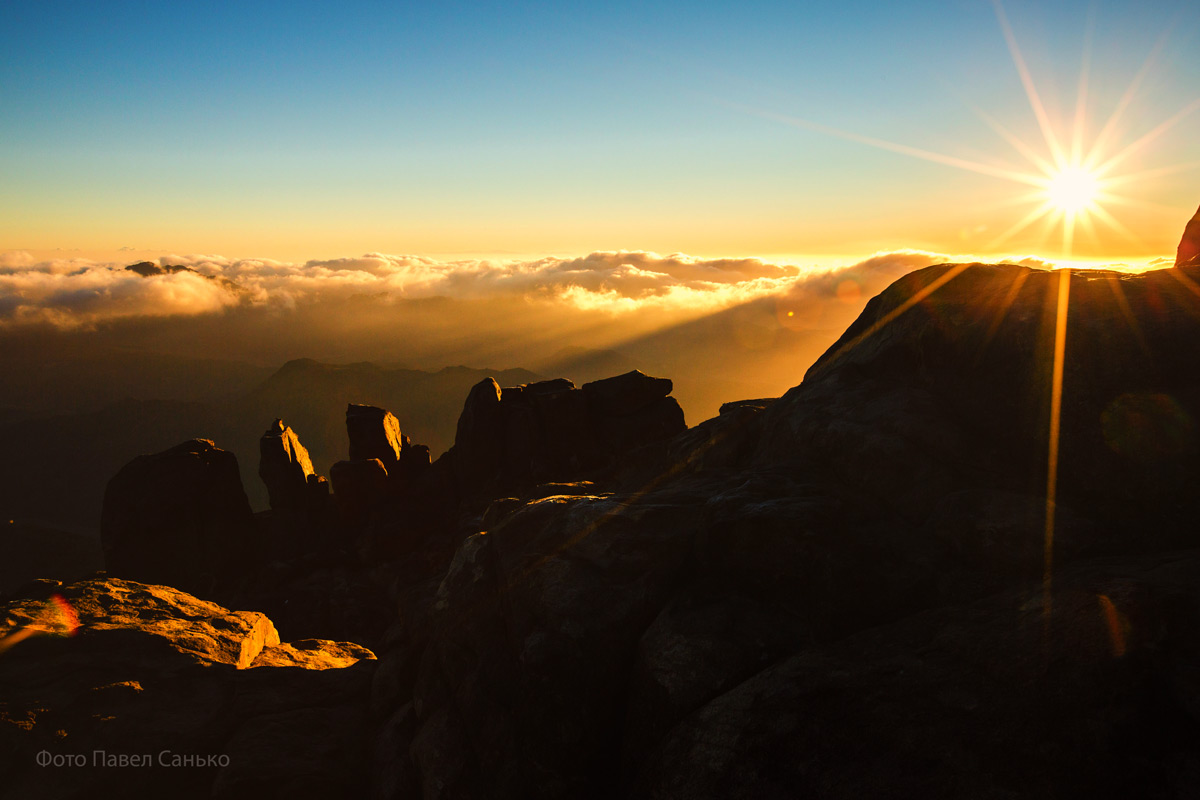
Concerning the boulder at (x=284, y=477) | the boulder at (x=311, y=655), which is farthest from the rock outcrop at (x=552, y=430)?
the boulder at (x=311, y=655)

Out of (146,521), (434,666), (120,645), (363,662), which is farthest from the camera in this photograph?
(146,521)

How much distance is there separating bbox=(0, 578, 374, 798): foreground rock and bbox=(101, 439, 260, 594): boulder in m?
56.2

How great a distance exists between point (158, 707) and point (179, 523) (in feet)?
217

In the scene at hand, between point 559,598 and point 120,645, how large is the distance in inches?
743

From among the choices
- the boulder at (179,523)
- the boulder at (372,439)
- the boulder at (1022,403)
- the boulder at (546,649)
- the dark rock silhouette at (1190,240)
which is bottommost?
the boulder at (179,523)

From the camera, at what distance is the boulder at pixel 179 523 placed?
76500 millimetres

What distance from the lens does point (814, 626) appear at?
16.8 m

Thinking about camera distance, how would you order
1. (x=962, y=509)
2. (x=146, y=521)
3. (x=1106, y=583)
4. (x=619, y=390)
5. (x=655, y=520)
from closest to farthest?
1. (x=1106, y=583)
2. (x=962, y=509)
3. (x=655, y=520)
4. (x=146, y=521)
5. (x=619, y=390)

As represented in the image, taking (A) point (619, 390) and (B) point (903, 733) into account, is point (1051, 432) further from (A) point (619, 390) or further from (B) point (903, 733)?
(A) point (619, 390)

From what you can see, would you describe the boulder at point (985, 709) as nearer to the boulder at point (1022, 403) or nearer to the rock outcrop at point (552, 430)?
the boulder at point (1022, 403)

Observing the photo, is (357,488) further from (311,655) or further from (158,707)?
(158,707)

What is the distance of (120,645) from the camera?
82.8ft

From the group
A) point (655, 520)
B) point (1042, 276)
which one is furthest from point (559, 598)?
point (1042, 276)

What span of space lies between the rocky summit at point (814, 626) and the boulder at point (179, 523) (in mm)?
55446
